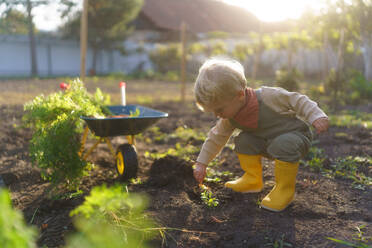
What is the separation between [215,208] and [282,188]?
46 cm

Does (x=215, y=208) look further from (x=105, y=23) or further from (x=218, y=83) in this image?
(x=105, y=23)

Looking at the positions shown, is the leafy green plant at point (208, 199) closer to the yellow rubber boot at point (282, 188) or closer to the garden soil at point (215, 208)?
the garden soil at point (215, 208)

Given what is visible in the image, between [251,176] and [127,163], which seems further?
[127,163]

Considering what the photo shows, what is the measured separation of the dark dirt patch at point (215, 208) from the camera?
190cm

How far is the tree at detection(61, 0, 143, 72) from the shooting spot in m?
18.6

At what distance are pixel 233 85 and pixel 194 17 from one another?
91.1 ft

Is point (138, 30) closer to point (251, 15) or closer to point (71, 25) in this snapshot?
point (71, 25)

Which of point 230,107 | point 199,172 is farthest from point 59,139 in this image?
point 230,107

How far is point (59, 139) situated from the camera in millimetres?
2561

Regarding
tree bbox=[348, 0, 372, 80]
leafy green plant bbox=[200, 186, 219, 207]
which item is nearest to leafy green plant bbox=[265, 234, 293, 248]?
leafy green plant bbox=[200, 186, 219, 207]

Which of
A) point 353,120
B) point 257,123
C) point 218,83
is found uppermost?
point 218,83

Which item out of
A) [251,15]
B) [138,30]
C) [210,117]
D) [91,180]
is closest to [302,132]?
[91,180]

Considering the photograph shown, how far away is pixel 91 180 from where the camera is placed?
2902mm

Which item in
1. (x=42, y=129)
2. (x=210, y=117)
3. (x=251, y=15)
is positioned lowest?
(x=210, y=117)
